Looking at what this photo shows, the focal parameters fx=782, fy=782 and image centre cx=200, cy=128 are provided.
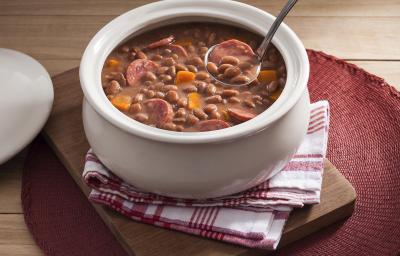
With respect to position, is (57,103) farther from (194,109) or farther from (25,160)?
(194,109)

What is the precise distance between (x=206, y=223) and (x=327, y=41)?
2.92ft

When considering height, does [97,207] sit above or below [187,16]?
below

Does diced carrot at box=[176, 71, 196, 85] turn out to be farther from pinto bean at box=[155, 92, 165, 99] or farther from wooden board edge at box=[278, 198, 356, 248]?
wooden board edge at box=[278, 198, 356, 248]

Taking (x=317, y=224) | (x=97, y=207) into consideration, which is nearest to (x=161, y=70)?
(x=97, y=207)

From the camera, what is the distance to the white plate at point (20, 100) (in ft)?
6.08

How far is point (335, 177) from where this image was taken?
1.76 m

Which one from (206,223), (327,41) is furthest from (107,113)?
(327,41)

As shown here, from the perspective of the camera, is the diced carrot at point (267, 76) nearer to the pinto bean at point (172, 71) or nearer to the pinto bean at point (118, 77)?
the pinto bean at point (172, 71)

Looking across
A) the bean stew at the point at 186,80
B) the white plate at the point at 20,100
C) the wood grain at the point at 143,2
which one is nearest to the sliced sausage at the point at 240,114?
the bean stew at the point at 186,80

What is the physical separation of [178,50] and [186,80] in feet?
0.37

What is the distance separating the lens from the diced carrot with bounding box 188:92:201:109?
1642 millimetres

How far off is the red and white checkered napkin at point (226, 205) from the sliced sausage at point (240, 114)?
0.58ft

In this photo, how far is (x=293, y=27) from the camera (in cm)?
236

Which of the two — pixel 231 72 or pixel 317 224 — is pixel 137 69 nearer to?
pixel 231 72
